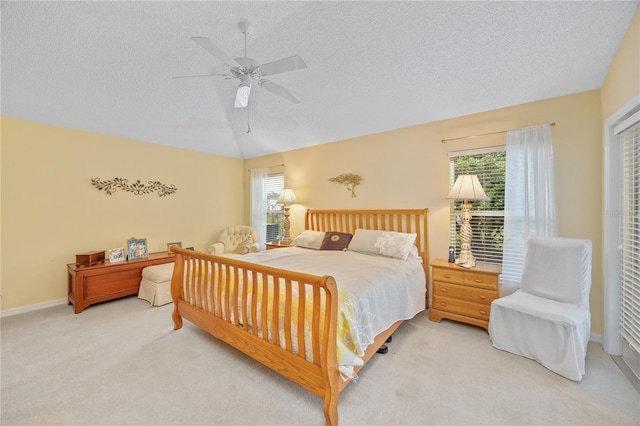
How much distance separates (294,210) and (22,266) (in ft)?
12.5

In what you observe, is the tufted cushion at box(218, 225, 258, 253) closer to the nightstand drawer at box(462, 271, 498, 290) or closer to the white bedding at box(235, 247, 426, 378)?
the white bedding at box(235, 247, 426, 378)

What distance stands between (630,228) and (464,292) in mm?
1415

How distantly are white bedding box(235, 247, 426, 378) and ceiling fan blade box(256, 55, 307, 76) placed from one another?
5.64 ft

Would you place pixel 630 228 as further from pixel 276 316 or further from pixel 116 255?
pixel 116 255

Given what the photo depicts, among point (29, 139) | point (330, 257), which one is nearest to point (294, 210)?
point (330, 257)

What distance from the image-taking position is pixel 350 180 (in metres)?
4.16

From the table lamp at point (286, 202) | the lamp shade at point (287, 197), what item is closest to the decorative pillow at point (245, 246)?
the table lamp at point (286, 202)

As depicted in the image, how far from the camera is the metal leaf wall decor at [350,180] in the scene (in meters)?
4.10

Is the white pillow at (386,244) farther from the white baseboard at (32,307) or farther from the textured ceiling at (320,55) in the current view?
the white baseboard at (32,307)

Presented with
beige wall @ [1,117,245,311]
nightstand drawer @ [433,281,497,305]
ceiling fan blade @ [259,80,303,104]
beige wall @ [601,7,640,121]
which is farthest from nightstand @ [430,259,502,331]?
beige wall @ [1,117,245,311]

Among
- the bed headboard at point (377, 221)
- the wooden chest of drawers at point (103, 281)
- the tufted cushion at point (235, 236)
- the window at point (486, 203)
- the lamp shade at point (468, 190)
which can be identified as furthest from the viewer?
the tufted cushion at point (235, 236)

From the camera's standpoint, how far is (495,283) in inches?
104

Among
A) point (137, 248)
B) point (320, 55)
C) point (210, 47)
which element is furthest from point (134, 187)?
point (320, 55)

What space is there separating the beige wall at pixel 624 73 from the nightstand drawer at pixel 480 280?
1.78m
